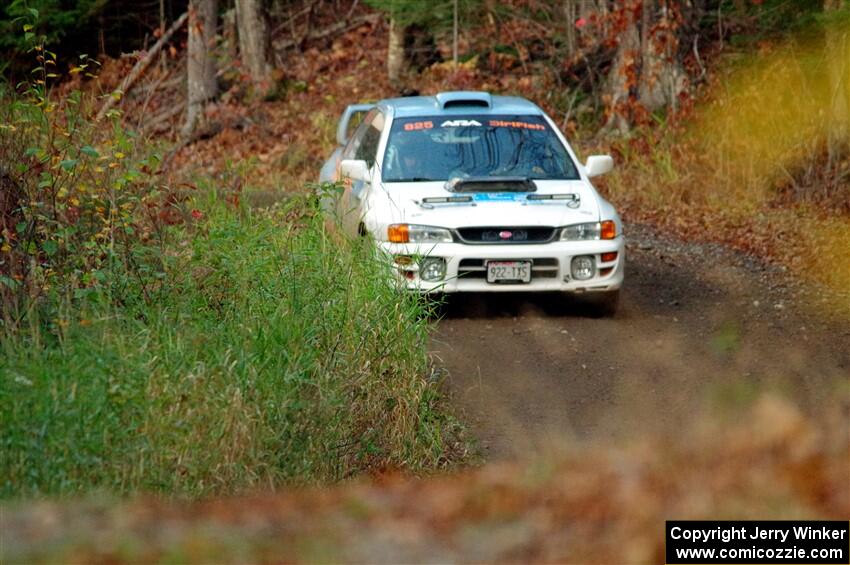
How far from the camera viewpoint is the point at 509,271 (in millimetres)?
10625

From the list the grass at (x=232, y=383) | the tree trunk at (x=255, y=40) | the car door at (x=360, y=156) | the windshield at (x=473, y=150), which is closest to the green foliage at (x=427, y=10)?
the tree trunk at (x=255, y=40)

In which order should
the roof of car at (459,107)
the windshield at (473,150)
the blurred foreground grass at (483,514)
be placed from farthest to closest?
the roof of car at (459,107) < the windshield at (473,150) < the blurred foreground grass at (483,514)

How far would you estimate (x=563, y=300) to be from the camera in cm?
1198

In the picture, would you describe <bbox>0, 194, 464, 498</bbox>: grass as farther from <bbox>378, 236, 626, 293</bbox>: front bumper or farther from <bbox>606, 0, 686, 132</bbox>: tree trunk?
<bbox>606, 0, 686, 132</bbox>: tree trunk

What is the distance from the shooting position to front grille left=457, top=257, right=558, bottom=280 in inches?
416

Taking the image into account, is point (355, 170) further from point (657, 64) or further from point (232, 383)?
point (657, 64)

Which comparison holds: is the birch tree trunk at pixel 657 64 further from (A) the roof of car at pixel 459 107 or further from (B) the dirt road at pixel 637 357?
(A) the roof of car at pixel 459 107

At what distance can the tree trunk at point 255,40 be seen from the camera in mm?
26031

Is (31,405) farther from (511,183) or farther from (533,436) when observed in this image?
(511,183)

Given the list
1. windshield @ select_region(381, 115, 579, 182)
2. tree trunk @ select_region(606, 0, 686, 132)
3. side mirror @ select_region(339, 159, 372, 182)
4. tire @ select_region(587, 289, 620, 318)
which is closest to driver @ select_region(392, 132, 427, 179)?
windshield @ select_region(381, 115, 579, 182)

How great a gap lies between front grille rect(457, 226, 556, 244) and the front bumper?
6 cm

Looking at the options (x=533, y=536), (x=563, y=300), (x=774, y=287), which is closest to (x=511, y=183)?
(x=563, y=300)

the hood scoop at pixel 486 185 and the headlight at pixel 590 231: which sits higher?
the hood scoop at pixel 486 185

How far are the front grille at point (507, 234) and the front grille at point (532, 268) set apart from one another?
156 mm
